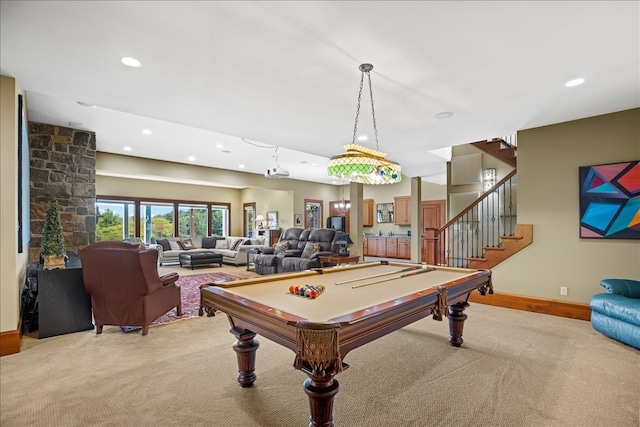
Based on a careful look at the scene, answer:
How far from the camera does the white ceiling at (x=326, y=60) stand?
2.00 m

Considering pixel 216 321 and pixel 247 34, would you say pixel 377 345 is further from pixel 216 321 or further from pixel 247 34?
pixel 247 34

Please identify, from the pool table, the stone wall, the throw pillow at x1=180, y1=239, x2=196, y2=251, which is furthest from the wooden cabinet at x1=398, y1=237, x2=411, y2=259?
the stone wall

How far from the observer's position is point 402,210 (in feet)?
33.7

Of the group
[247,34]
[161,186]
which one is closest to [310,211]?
[161,186]

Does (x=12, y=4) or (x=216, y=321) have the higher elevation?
(x=12, y=4)

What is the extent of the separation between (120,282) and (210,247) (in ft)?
22.2

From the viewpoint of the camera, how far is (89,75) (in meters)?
2.88

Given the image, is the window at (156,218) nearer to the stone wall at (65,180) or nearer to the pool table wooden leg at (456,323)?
the stone wall at (65,180)

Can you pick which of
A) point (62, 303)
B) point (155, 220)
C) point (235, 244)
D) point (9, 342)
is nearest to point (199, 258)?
point (235, 244)

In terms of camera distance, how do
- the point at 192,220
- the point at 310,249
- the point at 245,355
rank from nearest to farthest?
the point at 245,355, the point at 310,249, the point at 192,220

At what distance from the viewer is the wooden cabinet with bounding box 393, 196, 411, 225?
1009cm

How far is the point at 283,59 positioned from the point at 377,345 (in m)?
2.73

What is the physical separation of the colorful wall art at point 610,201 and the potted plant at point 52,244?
6175mm

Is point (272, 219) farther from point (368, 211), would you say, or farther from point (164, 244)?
point (164, 244)
